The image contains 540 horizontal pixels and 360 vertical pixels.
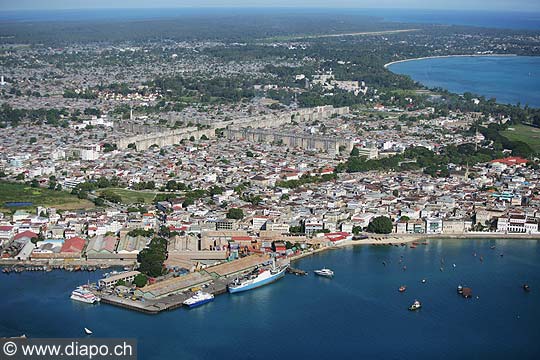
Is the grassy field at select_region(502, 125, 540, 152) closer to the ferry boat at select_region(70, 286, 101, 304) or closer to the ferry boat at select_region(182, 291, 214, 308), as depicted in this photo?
the ferry boat at select_region(182, 291, 214, 308)

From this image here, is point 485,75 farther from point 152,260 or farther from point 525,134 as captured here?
point 152,260

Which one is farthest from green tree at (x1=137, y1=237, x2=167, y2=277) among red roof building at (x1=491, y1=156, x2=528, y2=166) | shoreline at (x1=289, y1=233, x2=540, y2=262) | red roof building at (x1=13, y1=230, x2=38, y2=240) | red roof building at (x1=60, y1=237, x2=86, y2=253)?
red roof building at (x1=491, y1=156, x2=528, y2=166)

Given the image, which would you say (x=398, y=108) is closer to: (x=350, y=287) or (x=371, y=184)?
(x=371, y=184)

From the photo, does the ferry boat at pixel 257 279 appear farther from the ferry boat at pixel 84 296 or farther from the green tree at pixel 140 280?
the ferry boat at pixel 84 296

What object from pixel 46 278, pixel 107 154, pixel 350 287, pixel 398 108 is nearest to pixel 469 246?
pixel 350 287

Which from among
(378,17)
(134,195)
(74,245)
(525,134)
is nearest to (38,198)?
(134,195)

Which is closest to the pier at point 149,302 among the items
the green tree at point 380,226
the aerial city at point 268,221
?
the aerial city at point 268,221
